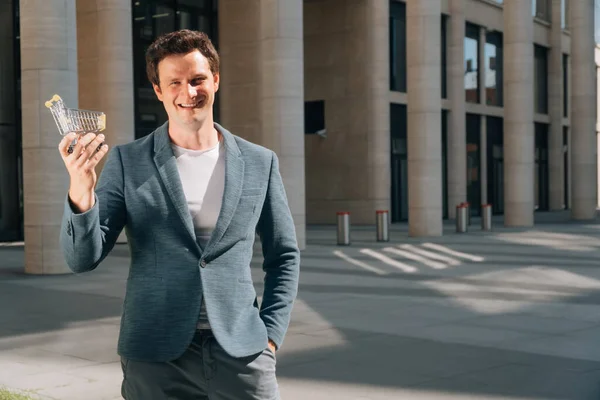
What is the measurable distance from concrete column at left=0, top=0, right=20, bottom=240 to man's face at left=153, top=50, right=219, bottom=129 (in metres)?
25.0

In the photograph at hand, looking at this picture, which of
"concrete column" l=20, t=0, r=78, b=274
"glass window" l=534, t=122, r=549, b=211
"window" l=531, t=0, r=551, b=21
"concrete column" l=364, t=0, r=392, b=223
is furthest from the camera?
"glass window" l=534, t=122, r=549, b=211

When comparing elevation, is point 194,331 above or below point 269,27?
below

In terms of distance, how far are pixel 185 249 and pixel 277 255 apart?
17.4 inches

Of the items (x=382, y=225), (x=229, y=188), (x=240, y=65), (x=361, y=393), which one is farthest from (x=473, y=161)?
(x=229, y=188)

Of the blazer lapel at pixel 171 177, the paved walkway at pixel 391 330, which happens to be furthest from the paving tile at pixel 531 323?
the blazer lapel at pixel 171 177

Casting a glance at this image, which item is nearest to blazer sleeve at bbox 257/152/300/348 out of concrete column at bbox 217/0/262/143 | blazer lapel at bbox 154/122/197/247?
blazer lapel at bbox 154/122/197/247

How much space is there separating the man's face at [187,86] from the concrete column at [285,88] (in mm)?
19271

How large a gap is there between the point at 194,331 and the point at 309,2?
35788mm

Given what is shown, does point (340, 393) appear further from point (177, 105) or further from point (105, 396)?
point (177, 105)

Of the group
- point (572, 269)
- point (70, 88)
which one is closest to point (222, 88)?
point (70, 88)

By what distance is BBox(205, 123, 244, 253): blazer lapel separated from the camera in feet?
10.5

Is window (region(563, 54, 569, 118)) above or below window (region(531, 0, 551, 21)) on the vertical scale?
below

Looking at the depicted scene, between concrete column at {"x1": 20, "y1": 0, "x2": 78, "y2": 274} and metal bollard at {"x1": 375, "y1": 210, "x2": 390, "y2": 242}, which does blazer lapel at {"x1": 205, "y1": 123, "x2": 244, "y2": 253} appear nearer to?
concrete column at {"x1": 20, "y1": 0, "x2": 78, "y2": 274}

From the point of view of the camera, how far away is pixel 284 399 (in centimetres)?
720
